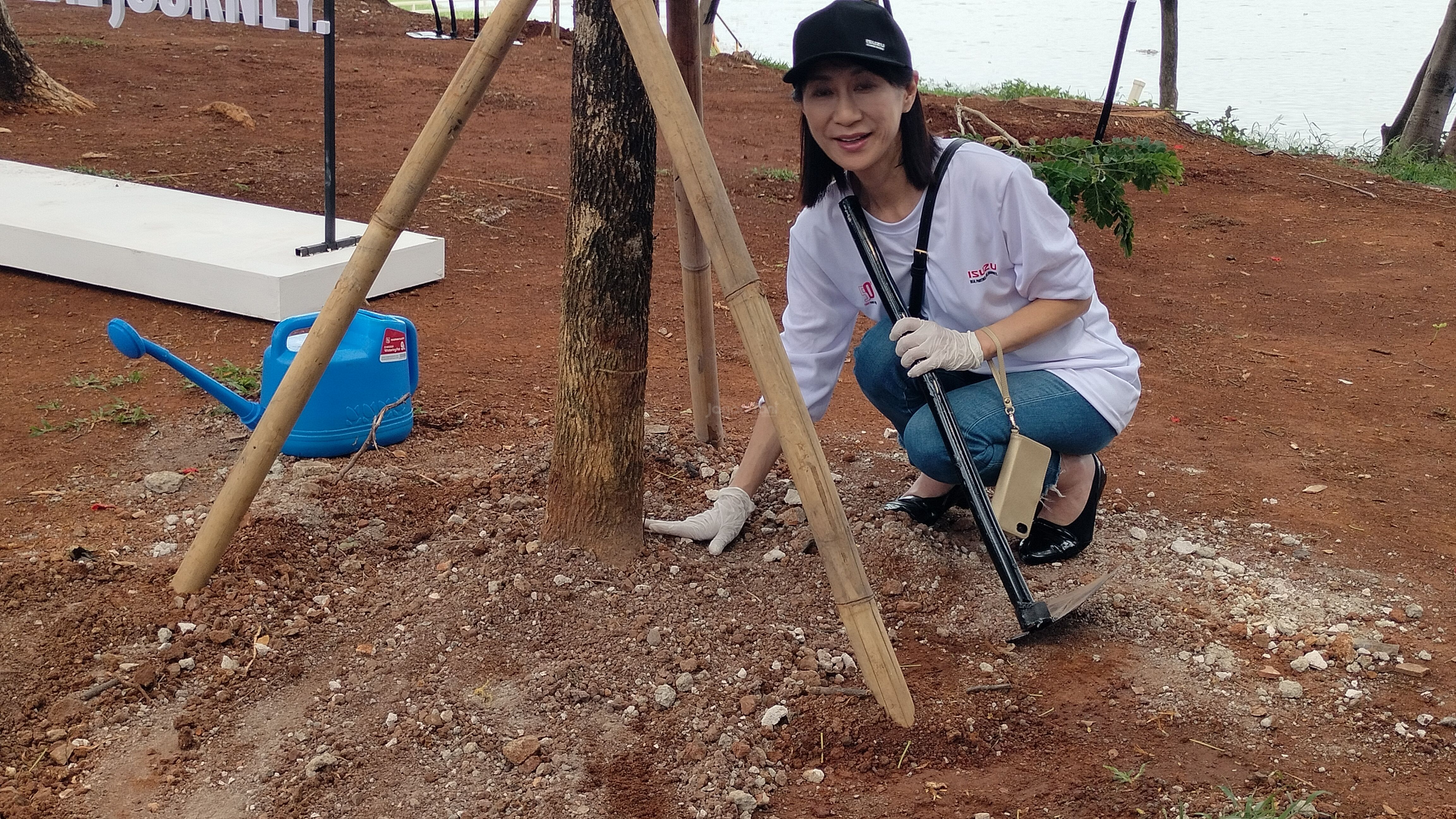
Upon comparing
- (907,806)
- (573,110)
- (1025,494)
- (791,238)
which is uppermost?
(573,110)

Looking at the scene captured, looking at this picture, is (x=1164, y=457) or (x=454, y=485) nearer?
(x=454, y=485)

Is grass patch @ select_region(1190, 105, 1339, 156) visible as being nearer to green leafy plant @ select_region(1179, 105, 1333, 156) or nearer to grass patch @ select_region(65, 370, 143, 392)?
green leafy plant @ select_region(1179, 105, 1333, 156)

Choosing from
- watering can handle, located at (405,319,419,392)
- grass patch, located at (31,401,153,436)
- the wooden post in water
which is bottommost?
grass patch, located at (31,401,153,436)

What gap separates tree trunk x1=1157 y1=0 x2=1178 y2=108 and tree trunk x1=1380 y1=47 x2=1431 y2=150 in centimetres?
175

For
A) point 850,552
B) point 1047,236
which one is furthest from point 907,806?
point 1047,236

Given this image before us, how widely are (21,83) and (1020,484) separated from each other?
7.10m

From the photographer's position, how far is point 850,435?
3.54 metres

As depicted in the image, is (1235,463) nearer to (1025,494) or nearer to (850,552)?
(1025,494)

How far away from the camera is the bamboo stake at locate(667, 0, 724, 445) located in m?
2.50

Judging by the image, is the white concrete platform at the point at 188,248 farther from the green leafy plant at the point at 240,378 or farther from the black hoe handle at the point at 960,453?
the black hoe handle at the point at 960,453

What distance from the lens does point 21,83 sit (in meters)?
6.99

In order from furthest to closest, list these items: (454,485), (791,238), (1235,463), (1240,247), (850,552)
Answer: (1240,247) < (1235,463) < (454,485) < (791,238) < (850,552)

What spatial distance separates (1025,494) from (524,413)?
1.68 metres

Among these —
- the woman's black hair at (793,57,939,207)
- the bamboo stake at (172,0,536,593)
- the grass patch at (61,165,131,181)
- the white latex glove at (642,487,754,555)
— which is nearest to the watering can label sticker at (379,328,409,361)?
the bamboo stake at (172,0,536,593)
